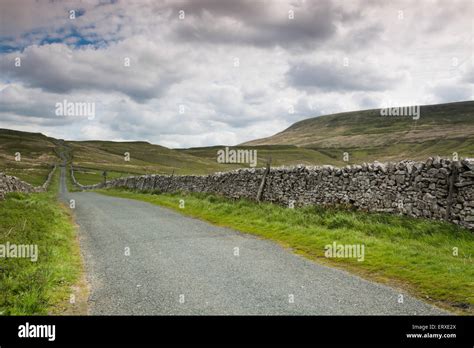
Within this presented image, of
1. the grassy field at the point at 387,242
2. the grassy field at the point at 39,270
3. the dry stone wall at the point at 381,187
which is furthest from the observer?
the dry stone wall at the point at 381,187

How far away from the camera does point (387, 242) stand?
1282cm

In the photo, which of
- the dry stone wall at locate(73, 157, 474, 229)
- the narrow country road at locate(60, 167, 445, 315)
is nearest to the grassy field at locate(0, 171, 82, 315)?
the narrow country road at locate(60, 167, 445, 315)

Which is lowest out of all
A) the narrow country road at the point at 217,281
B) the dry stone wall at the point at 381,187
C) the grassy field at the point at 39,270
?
the narrow country road at the point at 217,281

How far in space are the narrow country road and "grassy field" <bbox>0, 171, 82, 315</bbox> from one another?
559 millimetres

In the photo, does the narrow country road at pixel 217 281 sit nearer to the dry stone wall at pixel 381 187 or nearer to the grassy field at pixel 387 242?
the grassy field at pixel 387 242

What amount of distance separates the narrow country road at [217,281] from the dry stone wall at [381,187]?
5.36 meters

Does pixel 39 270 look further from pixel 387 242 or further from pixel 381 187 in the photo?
pixel 381 187

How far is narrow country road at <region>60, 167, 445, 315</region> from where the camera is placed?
7422 millimetres

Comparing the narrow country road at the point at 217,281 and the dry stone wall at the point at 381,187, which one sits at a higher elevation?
the dry stone wall at the point at 381,187

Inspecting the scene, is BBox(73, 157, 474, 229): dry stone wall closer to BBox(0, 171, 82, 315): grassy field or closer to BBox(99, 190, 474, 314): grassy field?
BBox(99, 190, 474, 314): grassy field

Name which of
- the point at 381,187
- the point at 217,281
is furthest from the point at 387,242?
the point at 217,281

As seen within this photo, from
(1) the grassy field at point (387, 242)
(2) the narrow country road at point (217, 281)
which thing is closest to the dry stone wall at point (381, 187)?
(1) the grassy field at point (387, 242)

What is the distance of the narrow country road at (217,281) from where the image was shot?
7.42 metres
